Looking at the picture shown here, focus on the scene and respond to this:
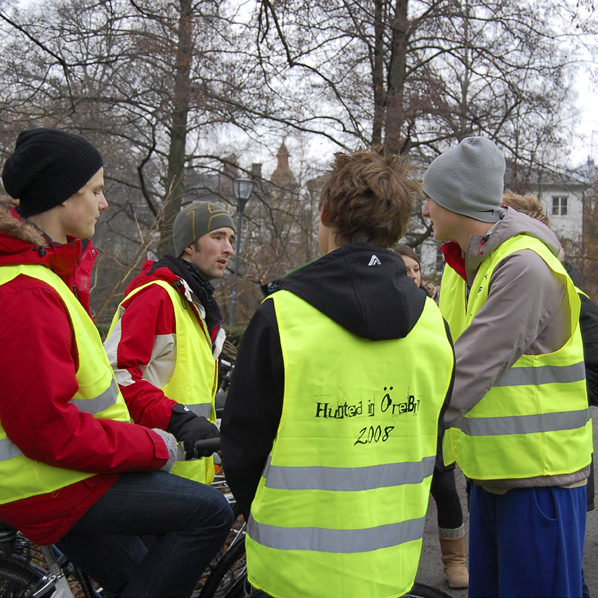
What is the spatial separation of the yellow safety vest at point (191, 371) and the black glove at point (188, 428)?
0.98 ft

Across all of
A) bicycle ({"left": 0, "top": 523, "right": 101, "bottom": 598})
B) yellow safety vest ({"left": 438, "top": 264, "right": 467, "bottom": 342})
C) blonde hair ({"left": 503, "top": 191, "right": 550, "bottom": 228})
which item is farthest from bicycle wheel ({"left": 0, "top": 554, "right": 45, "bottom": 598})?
blonde hair ({"left": 503, "top": 191, "right": 550, "bottom": 228})

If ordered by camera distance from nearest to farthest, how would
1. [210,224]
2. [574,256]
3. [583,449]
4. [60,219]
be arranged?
1. [60,219]
2. [583,449]
3. [210,224]
4. [574,256]

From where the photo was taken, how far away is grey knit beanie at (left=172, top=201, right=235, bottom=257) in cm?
362

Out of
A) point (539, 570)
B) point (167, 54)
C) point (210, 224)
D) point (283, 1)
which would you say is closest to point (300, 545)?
point (539, 570)

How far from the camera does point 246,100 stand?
1238 centimetres

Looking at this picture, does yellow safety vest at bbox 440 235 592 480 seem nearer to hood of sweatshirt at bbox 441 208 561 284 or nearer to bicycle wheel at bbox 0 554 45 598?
hood of sweatshirt at bbox 441 208 561 284

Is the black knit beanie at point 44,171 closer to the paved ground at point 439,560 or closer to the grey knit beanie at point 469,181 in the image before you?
the grey knit beanie at point 469,181

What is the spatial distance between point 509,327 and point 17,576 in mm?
1996

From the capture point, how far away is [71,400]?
7.02 ft

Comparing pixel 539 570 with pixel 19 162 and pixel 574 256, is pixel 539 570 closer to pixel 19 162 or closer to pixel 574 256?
pixel 19 162

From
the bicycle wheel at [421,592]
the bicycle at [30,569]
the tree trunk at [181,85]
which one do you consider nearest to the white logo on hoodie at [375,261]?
the bicycle wheel at [421,592]

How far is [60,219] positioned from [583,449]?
2.05 m

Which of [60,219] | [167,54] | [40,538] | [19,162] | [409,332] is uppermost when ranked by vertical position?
[167,54]

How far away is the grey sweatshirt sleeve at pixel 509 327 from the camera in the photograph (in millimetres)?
2289
